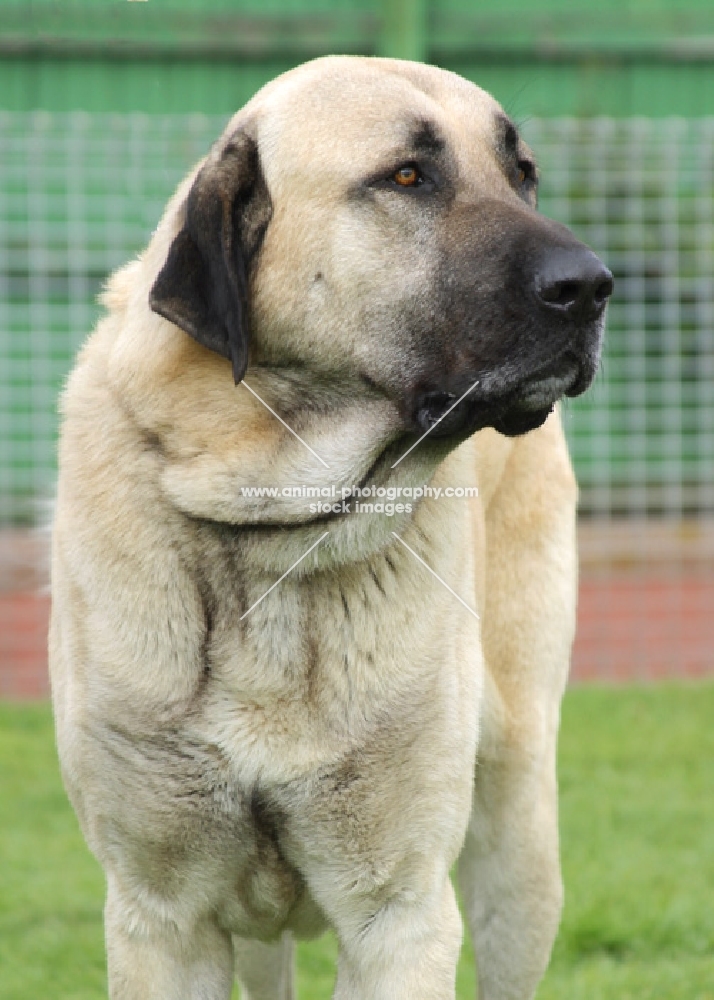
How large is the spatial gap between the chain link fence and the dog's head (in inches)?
199

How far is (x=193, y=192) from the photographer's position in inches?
99.8

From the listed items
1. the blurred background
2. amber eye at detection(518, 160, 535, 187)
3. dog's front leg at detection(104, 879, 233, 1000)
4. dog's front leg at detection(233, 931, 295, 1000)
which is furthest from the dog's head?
the blurred background

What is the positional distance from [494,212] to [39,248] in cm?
572

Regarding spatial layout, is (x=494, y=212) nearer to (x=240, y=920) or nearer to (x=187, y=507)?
(x=187, y=507)

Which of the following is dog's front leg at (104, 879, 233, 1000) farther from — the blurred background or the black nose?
the blurred background

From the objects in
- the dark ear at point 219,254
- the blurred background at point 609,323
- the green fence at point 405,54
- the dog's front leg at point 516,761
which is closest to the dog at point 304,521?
the dark ear at point 219,254

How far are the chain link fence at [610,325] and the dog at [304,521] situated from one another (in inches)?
196

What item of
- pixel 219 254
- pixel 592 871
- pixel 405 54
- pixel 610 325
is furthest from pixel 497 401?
pixel 405 54

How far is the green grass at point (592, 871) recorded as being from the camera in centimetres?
378

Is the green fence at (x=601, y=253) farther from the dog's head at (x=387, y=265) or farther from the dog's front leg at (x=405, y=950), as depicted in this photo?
the dog's front leg at (x=405, y=950)

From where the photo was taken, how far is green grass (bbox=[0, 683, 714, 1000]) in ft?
12.4

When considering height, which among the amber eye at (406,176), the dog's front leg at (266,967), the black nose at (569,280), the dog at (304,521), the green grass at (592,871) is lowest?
the green grass at (592,871)

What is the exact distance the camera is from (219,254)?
96.5 inches

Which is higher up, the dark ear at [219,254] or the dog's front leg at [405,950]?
the dark ear at [219,254]
